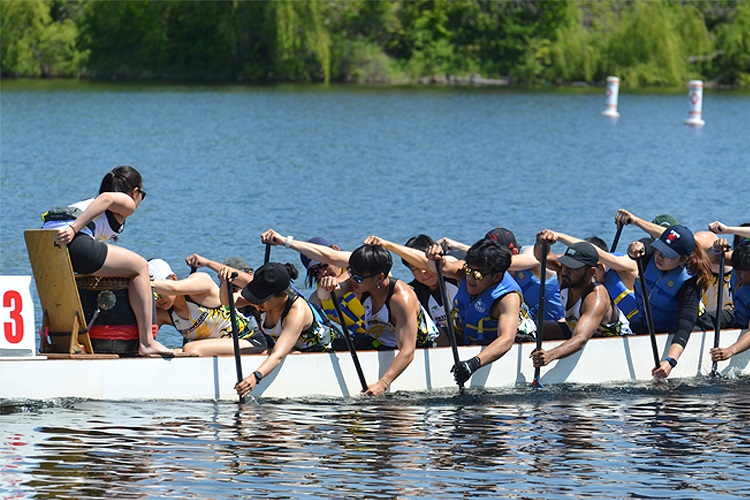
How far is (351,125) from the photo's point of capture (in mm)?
46188

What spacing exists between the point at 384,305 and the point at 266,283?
1198 mm

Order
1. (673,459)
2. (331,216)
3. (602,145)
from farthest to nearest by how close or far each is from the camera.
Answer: (602,145) → (331,216) → (673,459)

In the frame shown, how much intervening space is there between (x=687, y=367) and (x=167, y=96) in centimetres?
4566

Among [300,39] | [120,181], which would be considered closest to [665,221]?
[120,181]

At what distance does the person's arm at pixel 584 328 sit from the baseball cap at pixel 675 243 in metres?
0.74

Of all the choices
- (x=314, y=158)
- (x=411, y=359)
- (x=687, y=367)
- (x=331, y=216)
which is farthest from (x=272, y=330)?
(x=314, y=158)

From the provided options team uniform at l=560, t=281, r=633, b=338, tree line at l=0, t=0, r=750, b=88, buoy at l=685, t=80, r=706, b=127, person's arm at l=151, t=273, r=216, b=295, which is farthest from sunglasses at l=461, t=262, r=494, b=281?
tree line at l=0, t=0, r=750, b=88

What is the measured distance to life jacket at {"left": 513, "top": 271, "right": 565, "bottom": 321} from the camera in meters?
12.9

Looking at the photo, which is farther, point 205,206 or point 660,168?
point 660,168

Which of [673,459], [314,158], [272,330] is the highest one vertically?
[314,158]

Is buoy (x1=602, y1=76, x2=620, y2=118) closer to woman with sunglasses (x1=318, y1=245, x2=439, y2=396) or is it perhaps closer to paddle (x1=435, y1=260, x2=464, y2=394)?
paddle (x1=435, y1=260, x2=464, y2=394)

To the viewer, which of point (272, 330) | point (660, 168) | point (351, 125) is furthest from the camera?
point (351, 125)

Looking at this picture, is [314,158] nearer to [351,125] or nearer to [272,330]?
[351,125]

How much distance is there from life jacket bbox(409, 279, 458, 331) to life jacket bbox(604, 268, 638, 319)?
62.4 inches
